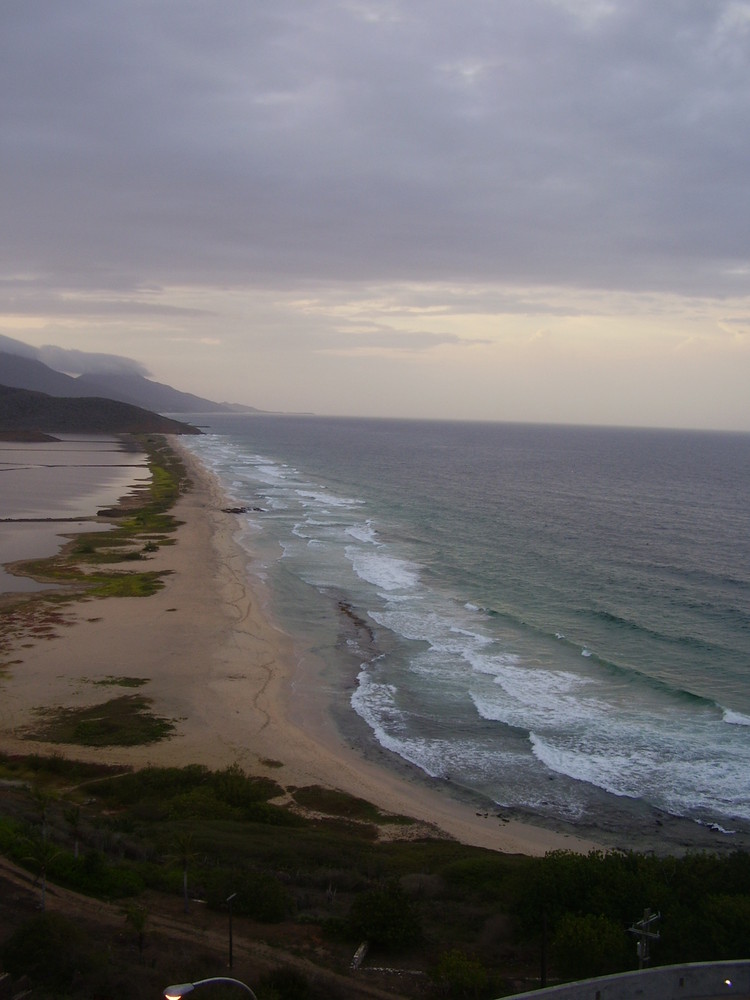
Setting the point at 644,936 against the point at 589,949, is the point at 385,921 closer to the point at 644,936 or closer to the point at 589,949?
the point at 589,949

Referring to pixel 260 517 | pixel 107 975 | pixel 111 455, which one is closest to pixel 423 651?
pixel 107 975

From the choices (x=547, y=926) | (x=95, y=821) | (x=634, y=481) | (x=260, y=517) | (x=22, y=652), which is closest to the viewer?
(x=547, y=926)

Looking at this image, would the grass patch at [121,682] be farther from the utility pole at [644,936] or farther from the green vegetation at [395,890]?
the utility pole at [644,936]

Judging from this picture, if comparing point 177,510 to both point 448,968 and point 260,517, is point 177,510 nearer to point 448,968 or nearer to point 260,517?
point 260,517

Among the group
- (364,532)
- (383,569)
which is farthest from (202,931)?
(364,532)

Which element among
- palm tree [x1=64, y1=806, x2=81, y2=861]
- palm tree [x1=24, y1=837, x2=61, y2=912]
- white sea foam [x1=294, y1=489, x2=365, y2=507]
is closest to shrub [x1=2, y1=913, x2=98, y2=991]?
palm tree [x1=24, y1=837, x2=61, y2=912]

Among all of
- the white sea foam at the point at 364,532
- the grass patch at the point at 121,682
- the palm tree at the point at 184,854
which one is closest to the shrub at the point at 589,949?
the palm tree at the point at 184,854
